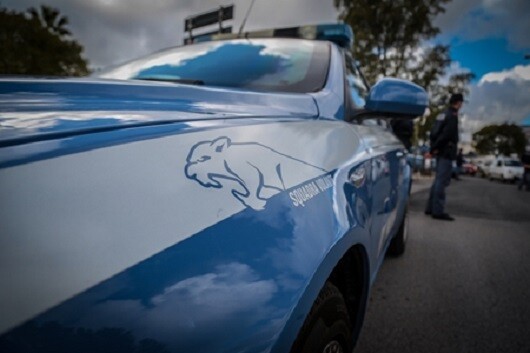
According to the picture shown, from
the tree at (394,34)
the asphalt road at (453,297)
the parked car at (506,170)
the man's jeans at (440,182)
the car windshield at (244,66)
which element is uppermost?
the tree at (394,34)

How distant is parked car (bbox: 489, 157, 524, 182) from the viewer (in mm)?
24756

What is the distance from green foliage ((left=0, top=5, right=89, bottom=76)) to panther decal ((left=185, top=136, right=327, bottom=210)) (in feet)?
58.5

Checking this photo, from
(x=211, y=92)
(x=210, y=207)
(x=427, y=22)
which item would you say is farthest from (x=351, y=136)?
(x=427, y=22)

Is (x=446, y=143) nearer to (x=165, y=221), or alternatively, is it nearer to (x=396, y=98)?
(x=396, y=98)

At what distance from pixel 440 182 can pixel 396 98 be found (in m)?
4.08

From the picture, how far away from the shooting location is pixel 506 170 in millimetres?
25219

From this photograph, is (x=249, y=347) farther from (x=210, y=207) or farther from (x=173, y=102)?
(x=173, y=102)

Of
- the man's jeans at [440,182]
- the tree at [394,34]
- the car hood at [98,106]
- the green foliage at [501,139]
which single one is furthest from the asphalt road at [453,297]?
the green foliage at [501,139]

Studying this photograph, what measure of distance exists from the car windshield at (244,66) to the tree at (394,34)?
44.9ft

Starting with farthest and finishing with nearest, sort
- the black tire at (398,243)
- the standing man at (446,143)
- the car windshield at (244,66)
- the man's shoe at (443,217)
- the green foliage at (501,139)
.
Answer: the green foliage at (501,139) < the man's shoe at (443,217) < the standing man at (446,143) < the black tire at (398,243) < the car windshield at (244,66)

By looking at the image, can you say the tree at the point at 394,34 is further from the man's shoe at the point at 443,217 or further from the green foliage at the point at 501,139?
the green foliage at the point at 501,139

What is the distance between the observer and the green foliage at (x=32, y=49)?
16.9m

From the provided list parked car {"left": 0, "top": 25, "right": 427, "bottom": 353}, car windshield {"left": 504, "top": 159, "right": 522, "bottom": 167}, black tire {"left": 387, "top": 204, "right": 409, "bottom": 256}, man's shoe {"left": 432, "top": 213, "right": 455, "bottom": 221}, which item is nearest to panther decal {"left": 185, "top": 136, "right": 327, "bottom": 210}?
parked car {"left": 0, "top": 25, "right": 427, "bottom": 353}

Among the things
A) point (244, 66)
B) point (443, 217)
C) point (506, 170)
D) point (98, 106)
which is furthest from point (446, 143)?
point (506, 170)
